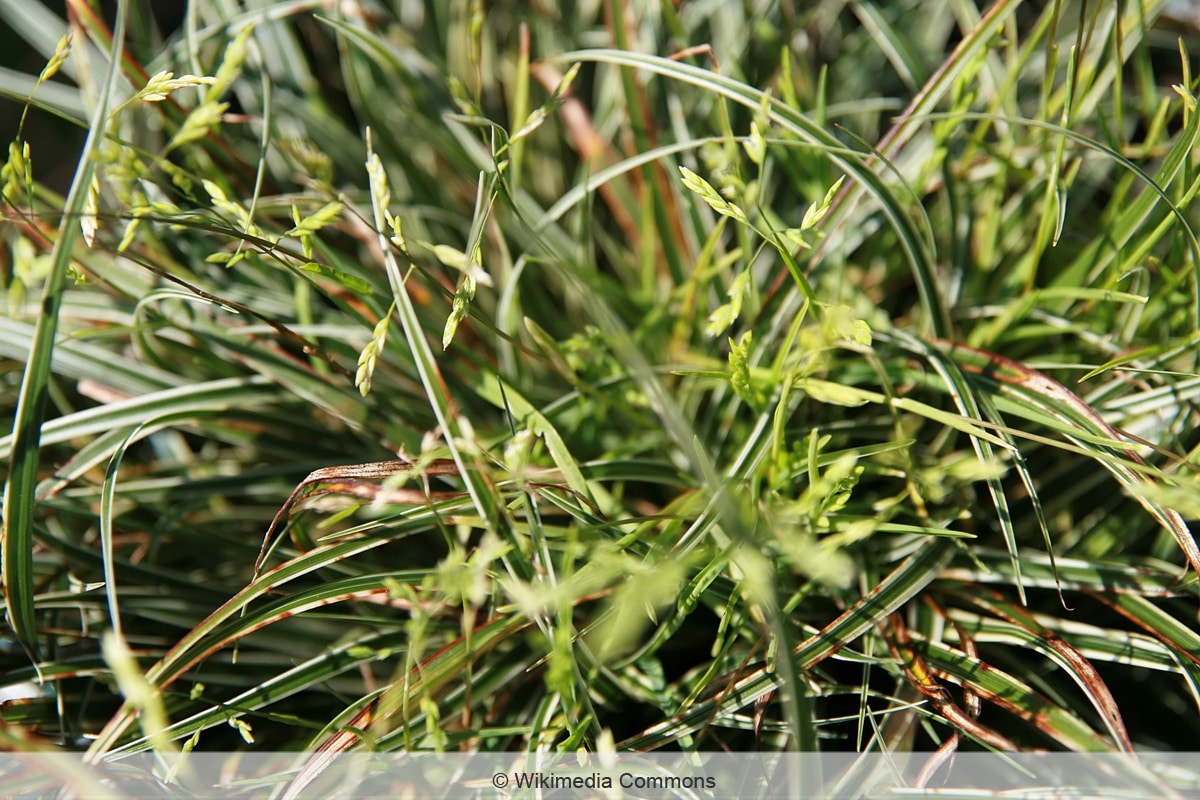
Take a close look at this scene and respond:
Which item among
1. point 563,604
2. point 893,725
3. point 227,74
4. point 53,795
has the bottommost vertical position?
point 53,795

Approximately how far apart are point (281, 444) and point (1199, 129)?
92 cm

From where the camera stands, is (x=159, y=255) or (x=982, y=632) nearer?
(x=982, y=632)

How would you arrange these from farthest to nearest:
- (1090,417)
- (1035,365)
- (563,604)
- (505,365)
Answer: (505,365), (1035,365), (1090,417), (563,604)

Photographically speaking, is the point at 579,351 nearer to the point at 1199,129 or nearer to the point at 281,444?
the point at 281,444

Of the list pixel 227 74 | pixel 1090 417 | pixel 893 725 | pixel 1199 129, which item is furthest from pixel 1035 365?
pixel 227 74

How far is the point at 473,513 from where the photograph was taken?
69 cm

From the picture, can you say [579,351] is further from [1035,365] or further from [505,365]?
[1035,365]

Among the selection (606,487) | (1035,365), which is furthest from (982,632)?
(606,487)

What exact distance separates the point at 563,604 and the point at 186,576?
511 mm

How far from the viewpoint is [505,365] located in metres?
0.86

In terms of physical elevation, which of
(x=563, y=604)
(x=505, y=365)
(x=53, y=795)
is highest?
(x=505, y=365)

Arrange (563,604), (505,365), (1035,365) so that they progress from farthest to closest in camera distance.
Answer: (505,365), (1035,365), (563,604)

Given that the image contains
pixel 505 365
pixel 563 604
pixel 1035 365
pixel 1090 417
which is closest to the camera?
pixel 563 604

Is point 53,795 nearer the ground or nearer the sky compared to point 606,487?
nearer the ground
